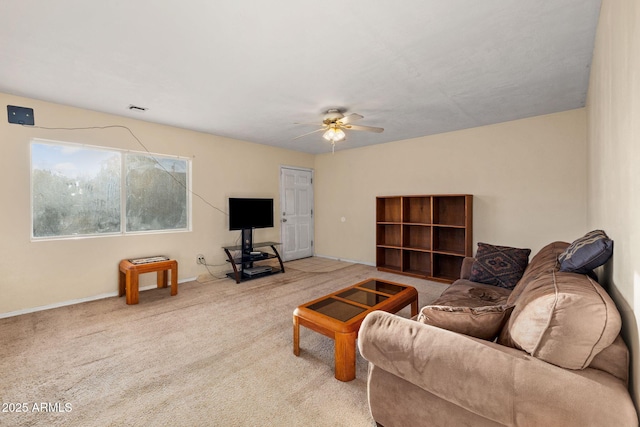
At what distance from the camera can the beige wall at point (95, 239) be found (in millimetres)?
3211

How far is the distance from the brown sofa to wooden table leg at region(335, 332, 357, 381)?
0.52m

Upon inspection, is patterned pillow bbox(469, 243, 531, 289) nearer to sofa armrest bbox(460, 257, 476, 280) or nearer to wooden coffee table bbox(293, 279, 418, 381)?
sofa armrest bbox(460, 257, 476, 280)

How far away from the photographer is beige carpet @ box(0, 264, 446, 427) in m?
1.74

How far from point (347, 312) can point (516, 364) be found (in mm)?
1376

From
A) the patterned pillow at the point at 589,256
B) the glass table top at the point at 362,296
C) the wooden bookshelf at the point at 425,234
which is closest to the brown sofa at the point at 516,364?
the patterned pillow at the point at 589,256

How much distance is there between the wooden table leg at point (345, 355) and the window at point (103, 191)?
360cm

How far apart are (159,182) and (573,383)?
4.94 m

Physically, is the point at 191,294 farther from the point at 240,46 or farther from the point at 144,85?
the point at 240,46

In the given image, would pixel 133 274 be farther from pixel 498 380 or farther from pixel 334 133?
pixel 498 380

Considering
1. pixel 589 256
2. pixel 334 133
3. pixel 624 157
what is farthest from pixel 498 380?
pixel 334 133

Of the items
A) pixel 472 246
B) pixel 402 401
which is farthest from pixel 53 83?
pixel 472 246

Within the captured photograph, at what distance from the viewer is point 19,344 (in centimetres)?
258

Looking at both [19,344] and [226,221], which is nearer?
[19,344]

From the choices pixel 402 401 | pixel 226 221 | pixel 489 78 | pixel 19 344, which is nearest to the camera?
pixel 402 401
